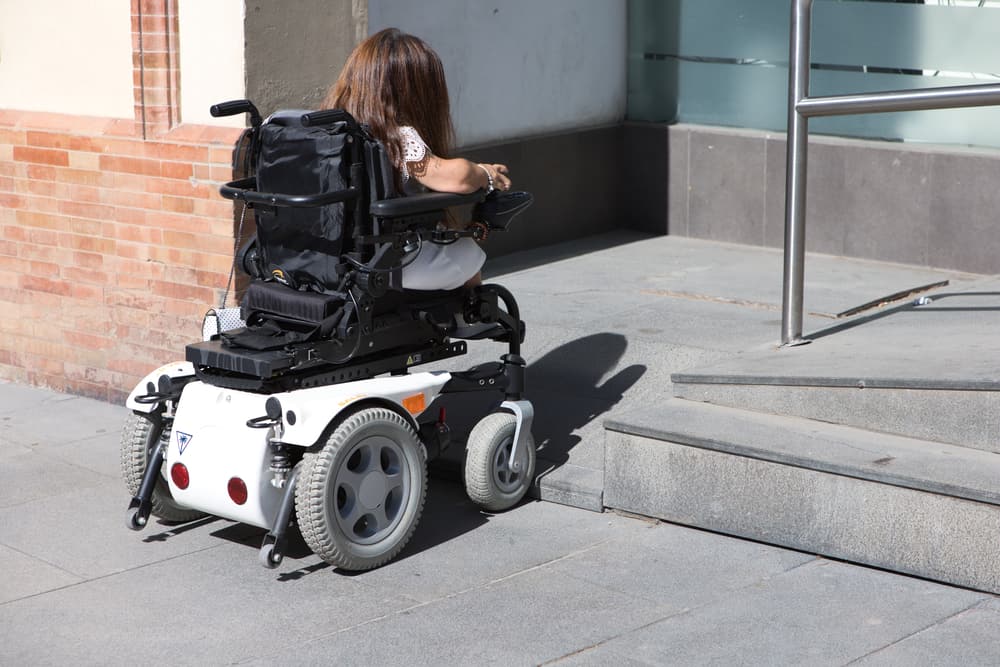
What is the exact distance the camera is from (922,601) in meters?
4.27

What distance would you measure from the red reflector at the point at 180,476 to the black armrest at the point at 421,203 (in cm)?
107

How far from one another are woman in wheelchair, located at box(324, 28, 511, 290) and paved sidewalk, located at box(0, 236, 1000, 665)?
105 cm

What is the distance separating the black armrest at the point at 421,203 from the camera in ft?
14.8

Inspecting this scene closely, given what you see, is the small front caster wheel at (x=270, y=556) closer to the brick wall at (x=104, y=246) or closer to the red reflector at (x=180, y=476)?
the red reflector at (x=180, y=476)

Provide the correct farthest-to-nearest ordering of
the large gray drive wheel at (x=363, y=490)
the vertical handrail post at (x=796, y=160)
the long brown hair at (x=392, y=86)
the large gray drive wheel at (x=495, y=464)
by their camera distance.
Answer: the vertical handrail post at (x=796, y=160), the large gray drive wheel at (x=495, y=464), the long brown hair at (x=392, y=86), the large gray drive wheel at (x=363, y=490)

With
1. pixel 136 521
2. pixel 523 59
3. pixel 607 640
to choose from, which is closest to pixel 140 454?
pixel 136 521

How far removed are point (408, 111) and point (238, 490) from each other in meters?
1.41

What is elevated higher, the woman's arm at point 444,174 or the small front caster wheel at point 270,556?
the woman's arm at point 444,174

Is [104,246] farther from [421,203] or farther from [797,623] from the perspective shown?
[797,623]

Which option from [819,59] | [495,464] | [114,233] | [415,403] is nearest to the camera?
[415,403]

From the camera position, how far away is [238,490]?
14.9 ft

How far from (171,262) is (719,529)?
301 centimetres

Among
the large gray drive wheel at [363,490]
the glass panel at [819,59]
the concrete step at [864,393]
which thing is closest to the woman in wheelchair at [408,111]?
the large gray drive wheel at [363,490]

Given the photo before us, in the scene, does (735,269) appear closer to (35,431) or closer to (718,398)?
(718,398)
